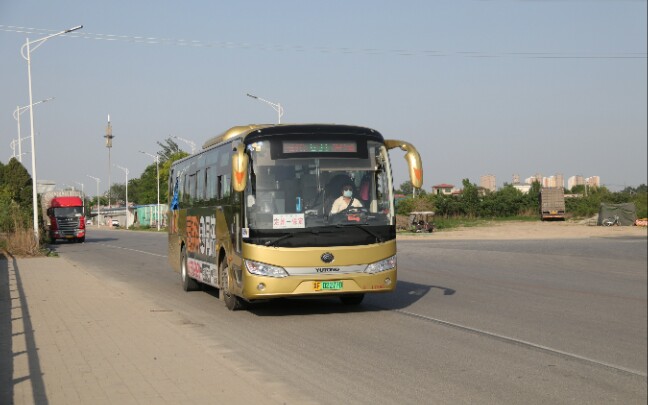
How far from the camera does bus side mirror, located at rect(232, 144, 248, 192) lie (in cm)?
1316

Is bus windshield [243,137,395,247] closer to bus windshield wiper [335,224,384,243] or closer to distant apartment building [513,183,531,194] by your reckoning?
bus windshield wiper [335,224,384,243]

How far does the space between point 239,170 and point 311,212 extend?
53.8 inches

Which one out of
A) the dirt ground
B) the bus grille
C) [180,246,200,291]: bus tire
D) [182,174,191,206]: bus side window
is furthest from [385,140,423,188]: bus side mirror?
the bus grille

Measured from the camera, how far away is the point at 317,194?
1362 cm

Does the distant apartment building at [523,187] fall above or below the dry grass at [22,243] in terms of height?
above

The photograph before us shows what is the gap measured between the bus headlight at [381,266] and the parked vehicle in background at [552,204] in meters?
61.3

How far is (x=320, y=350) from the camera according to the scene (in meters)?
10.4

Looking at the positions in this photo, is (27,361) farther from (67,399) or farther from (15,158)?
(15,158)

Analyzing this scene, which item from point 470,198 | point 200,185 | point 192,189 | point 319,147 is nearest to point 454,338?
point 319,147

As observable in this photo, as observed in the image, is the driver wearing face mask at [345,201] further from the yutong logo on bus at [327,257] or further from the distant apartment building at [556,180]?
the distant apartment building at [556,180]

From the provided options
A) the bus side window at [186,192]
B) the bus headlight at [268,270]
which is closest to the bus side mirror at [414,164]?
the bus headlight at [268,270]

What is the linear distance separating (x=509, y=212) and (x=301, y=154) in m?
70.1

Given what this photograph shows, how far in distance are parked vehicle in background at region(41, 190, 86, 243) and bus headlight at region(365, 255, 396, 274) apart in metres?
47.2

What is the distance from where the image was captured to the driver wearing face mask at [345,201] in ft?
44.8
